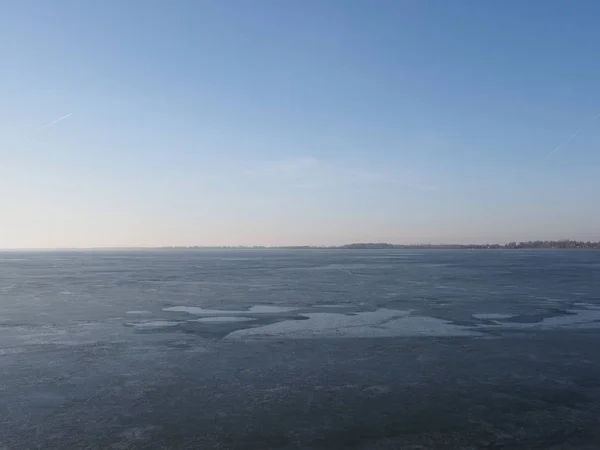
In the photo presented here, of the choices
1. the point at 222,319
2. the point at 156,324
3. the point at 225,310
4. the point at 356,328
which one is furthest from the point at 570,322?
the point at 156,324

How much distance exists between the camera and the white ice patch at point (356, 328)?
1290 centimetres

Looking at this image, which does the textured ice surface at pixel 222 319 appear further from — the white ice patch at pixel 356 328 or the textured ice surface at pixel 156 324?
the white ice patch at pixel 356 328

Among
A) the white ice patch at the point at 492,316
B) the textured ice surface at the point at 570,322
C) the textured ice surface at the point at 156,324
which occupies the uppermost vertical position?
the textured ice surface at the point at 570,322

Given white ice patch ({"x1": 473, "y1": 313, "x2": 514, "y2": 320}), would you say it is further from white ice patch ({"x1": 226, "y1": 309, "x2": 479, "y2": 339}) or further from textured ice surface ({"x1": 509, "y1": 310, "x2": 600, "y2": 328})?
white ice patch ({"x1": 226, "y1": 309, "x2": 479, "y2": 339})

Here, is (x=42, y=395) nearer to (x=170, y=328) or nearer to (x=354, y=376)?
(x=354, y=376)

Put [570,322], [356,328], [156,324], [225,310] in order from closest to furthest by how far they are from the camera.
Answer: [356,328]
[570,322]
[156,324]
[225,310]

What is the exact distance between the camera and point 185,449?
600 centimetres

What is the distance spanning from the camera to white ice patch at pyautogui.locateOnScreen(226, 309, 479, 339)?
12898mm

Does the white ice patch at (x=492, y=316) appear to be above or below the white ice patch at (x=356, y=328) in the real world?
above

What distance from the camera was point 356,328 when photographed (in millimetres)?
13750

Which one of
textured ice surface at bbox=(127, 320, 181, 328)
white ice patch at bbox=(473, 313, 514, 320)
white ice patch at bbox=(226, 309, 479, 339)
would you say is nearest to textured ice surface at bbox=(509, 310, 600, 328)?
white ice patch at bbox=(473, 313, 514, 320)

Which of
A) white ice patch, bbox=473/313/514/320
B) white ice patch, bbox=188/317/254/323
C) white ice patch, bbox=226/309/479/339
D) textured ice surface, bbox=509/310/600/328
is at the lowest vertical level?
white ice patch, bbox=188/317/254/323

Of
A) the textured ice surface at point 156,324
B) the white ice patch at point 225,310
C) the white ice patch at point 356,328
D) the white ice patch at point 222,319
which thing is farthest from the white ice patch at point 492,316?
the textured ice surface at point 156,324

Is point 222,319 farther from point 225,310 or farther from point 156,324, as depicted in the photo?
point 225,310
